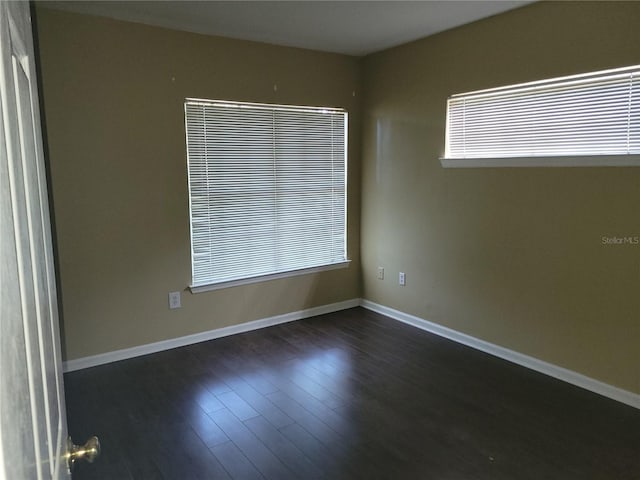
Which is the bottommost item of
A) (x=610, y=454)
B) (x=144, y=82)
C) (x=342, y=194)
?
(x=610, y=454)

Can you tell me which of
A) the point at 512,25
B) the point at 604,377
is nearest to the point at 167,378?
the point at 604,377

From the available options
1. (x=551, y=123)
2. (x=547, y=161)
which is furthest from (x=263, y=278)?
(x=551, y=123)

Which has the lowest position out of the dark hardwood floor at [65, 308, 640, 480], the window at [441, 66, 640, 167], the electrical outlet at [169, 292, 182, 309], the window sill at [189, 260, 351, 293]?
the dark hardwood floor at [65, 308, 640, 480]

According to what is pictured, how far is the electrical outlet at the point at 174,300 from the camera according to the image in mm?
3579

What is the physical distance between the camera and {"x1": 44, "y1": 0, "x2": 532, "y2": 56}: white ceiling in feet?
9.67

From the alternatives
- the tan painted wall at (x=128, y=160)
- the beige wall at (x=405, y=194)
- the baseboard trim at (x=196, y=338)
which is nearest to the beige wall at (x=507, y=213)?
the beige wall at (x=405, y=194)

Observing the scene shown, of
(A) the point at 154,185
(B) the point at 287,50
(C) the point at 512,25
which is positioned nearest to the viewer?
(C) the point at 512,25

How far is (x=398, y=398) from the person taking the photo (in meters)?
2.84

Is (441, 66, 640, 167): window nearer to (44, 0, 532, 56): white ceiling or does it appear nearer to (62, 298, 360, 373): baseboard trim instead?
(44, 0, 532, 56): white ceiling

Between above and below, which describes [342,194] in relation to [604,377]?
above

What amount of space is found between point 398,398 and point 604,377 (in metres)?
1.27

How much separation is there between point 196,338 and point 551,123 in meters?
3.01

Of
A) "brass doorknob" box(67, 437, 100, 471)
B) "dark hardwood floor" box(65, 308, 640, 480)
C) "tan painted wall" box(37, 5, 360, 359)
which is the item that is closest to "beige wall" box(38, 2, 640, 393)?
"tan painted wall" box(37, 5, 360, 359)

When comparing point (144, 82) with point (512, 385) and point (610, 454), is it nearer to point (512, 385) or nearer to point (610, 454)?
point (512, 385)
